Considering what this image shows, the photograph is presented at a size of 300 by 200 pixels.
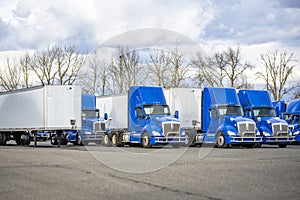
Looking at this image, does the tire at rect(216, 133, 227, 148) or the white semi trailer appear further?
the white semi trailer

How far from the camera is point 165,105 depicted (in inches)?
1273

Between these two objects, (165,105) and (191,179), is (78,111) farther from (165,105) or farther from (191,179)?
(191,179)

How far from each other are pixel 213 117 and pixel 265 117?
3.58m

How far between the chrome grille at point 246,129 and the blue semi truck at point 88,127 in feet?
35.9

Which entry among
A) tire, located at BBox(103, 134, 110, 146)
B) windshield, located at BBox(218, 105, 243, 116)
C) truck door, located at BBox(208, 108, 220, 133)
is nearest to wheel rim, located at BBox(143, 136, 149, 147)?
truck door, located at BBox(208, 108, 220, 133)

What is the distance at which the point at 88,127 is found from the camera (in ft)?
124

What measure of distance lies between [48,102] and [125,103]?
5.19m

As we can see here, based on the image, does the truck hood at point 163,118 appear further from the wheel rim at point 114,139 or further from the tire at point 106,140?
the tire at point 106,140

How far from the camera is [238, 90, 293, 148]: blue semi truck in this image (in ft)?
105

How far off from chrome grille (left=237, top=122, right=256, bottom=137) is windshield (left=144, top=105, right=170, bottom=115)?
4.69 m

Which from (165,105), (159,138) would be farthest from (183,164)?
(165,105)

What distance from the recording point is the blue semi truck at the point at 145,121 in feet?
101

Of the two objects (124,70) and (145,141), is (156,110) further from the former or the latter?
(124,70)

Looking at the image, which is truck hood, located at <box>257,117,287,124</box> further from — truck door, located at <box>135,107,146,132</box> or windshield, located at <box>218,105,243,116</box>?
truck door, located at <box>135,107,146,132</box>
